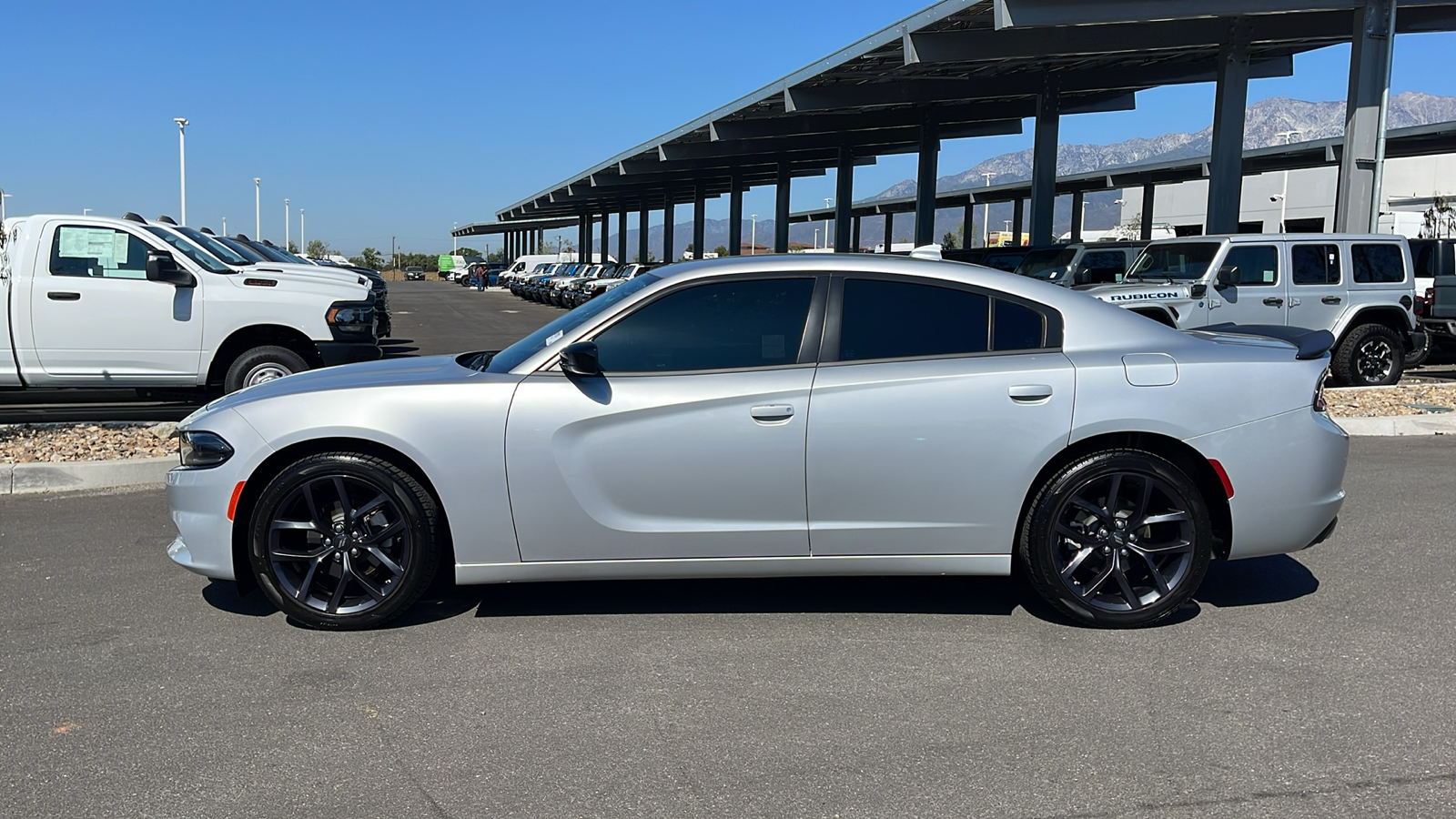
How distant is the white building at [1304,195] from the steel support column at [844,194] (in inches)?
857

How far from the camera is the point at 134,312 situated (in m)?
9.91

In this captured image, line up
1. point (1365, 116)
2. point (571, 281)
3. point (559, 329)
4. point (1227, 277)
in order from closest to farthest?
point (559, 329) < point (1227, 277) < point (1365, 116) < point (571, 281)

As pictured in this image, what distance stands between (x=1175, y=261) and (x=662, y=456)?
10493mm

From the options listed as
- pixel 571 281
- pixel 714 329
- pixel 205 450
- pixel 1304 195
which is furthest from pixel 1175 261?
pixel 1304 195

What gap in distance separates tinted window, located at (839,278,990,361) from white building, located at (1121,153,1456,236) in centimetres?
5136

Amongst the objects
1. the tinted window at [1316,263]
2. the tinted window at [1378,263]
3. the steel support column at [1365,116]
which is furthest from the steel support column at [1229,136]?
the tinted window at [1316,263]

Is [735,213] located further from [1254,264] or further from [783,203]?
[1254,264]

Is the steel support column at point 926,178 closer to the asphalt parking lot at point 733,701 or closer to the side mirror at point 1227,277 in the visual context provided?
the side mirror at point 1227,277

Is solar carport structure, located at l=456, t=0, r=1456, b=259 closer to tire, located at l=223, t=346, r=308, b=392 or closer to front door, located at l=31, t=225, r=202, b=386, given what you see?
tire, located at l=223, t=346, r=308, b=392

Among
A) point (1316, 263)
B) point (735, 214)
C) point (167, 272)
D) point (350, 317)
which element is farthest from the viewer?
point (735, 214)

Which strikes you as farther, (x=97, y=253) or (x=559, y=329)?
(x=97, y=253)

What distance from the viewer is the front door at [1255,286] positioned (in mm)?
12945

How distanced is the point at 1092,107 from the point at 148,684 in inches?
1310

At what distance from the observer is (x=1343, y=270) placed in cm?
1334
